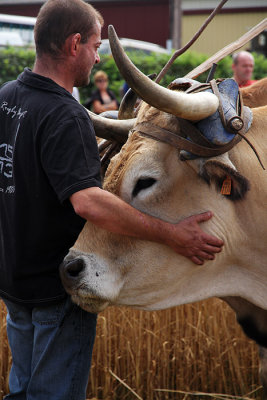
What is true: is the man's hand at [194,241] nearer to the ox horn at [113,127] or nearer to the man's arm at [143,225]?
the man's arm at [143,225]

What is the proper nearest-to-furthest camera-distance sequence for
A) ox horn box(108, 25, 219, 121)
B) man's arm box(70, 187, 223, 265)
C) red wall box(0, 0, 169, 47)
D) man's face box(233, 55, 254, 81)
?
ox horn box(108, 25, 219, 121), man's arm box(70, 187, 223, 265), man's face box(233, 55, 254, 81), red wall box(0, 0, 169, 47)

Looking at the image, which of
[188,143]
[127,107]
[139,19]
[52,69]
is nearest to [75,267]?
[188,143]

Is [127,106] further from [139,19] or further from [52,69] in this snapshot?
[139,19]

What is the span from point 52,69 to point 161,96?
0.62 metres

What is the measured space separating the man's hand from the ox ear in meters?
0.14

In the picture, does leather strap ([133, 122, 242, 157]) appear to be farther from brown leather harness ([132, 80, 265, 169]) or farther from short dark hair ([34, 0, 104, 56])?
short dark hair ([34, 0, 104, 56])

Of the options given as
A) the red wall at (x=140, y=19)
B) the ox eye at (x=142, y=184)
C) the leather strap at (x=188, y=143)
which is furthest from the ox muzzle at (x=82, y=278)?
the red wall at (x=140, y=19)

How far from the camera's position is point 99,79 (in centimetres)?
1111

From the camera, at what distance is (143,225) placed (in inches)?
109

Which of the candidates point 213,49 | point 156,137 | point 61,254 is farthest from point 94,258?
point 213,49

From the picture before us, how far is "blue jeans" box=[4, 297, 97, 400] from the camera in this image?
9.57ft

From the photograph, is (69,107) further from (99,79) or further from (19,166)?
(99,79)

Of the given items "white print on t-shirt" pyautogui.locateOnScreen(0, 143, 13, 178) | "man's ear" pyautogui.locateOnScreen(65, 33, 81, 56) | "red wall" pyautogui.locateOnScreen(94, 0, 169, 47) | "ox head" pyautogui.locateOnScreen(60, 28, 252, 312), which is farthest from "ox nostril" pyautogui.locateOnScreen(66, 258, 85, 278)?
"red wall" pyautogui.locateOnScreen(94, 0, 169, 47)

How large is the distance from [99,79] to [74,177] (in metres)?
8.66
